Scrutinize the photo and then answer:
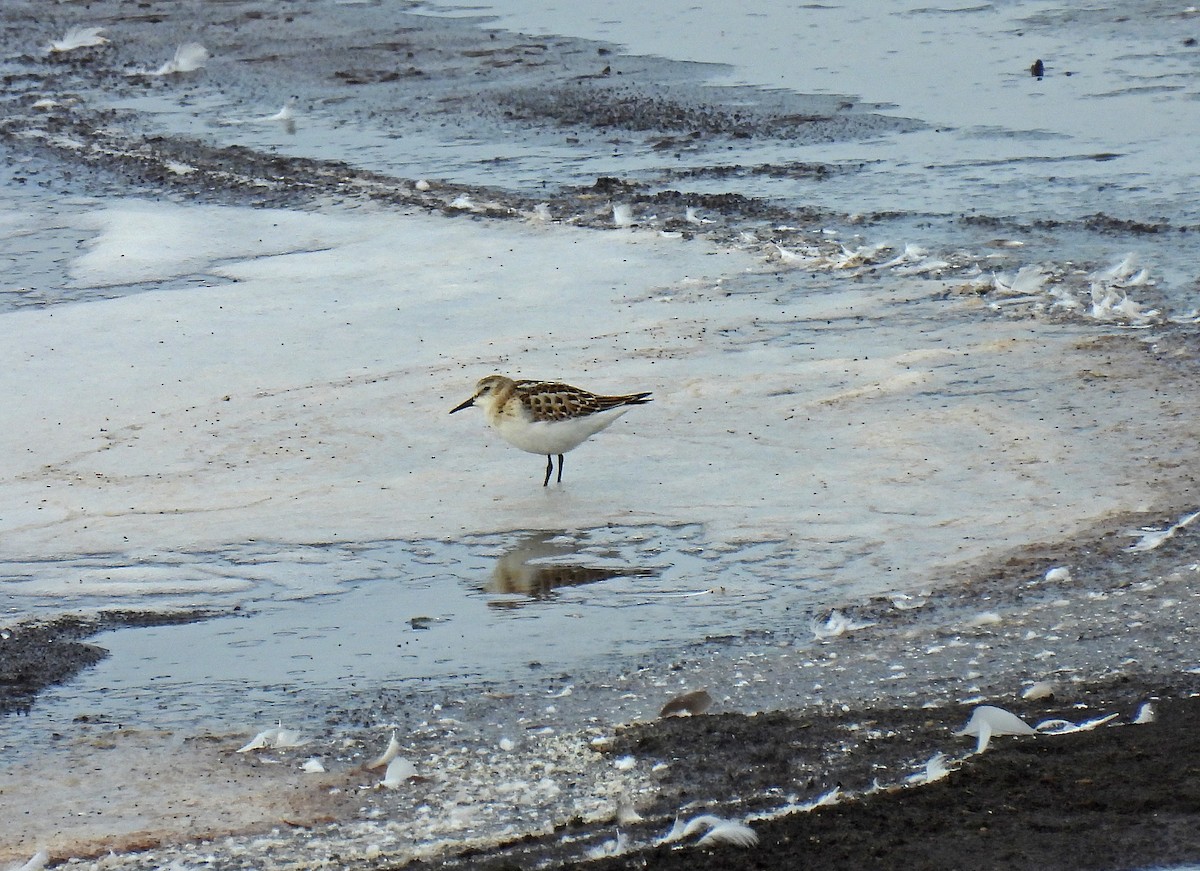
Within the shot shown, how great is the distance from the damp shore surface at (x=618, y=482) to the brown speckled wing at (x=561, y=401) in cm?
35

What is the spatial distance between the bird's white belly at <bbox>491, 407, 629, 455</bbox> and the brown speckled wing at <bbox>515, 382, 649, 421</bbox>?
3 centimetres

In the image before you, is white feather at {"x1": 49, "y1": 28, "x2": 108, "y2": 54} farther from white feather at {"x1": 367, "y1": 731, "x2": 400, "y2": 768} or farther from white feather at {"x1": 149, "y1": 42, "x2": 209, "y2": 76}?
white feather at {"x1": 367, "y1": 731, "x2": 400, "y2": 768}

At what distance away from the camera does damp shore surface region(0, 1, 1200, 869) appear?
17.6 ft

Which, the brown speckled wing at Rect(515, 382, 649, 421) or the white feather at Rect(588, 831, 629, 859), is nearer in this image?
the white feather at Rect(588, 831, 629, 859)

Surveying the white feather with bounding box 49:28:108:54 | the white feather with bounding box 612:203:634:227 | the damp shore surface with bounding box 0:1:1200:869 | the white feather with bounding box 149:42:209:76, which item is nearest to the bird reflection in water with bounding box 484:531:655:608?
the damp shore surface with bounding box 0:1:1200:869

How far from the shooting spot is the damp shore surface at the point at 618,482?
5.36m

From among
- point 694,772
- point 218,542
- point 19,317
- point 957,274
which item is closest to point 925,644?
point 694,772

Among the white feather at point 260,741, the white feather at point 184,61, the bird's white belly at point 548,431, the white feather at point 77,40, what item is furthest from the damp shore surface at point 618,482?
the white feather at point 77,40

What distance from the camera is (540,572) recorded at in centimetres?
742

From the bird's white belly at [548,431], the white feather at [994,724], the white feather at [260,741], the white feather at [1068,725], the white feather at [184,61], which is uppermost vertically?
the white feather at [184,61]

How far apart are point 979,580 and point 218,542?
3.07 m

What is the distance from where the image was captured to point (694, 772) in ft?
17.8

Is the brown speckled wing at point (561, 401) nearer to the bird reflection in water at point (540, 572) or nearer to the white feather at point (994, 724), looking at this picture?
the bird reflection in water at point (540, 572)

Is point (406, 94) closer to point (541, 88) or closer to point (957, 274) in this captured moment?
point (541, 88)
